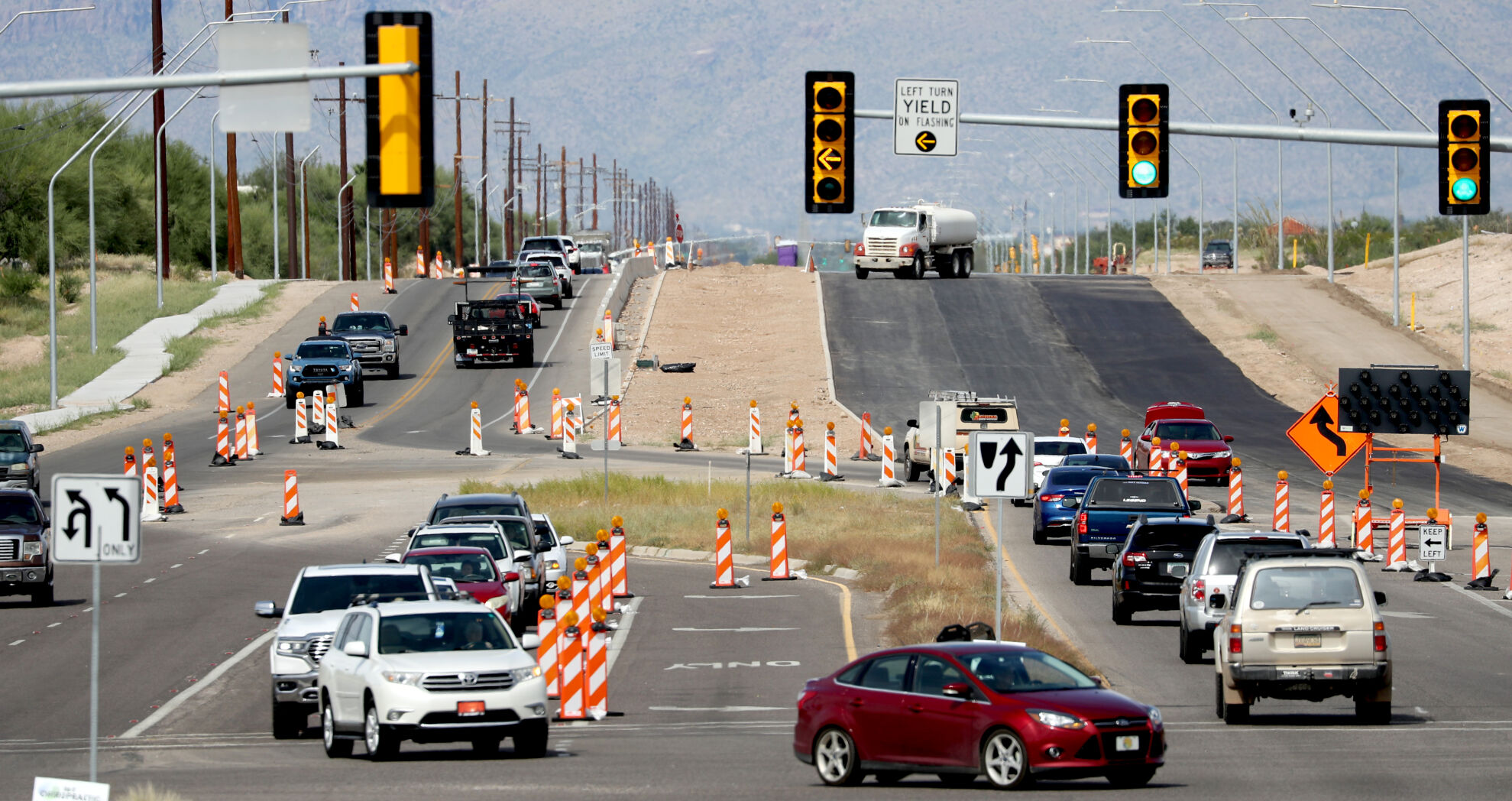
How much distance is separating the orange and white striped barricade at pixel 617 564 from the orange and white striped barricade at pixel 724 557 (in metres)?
1.39

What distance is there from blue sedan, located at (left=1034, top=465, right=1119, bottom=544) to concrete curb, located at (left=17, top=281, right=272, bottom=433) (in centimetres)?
3101

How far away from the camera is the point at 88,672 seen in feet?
72.3

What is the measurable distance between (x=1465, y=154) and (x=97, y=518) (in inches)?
575

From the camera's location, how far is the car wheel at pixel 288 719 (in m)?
18.0

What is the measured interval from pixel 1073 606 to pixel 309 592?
11.8 metres

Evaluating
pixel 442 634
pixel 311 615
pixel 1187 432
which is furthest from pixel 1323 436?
pixel 442 634

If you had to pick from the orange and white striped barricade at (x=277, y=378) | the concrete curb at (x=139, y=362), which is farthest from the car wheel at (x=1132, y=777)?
the orange and white striped barricade at (x=277, y=378)

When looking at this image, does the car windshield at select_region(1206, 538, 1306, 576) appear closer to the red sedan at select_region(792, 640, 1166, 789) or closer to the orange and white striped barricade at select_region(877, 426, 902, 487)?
the red sedan at select_region(792, 640, 1166, 789)

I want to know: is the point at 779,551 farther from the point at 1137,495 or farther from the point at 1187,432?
the point at 1187,432

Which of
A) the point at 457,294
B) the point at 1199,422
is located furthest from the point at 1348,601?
the point at 457,294

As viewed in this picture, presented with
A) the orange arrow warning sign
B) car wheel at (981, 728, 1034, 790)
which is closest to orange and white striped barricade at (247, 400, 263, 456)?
the orange arrow warning sign

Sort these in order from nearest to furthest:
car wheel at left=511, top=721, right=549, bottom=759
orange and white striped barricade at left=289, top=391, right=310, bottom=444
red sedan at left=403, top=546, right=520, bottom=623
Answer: car wheel at left=511, top=721, right=549, bottom=759
red sedan at left=403, top=546, right=520, bottom=623
orange and white striped barricade at left=289, top=391, right=310, bottom=444

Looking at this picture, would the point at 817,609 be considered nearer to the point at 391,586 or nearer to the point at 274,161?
the point at 391,586

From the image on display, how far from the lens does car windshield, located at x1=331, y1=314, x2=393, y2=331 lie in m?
62.4
